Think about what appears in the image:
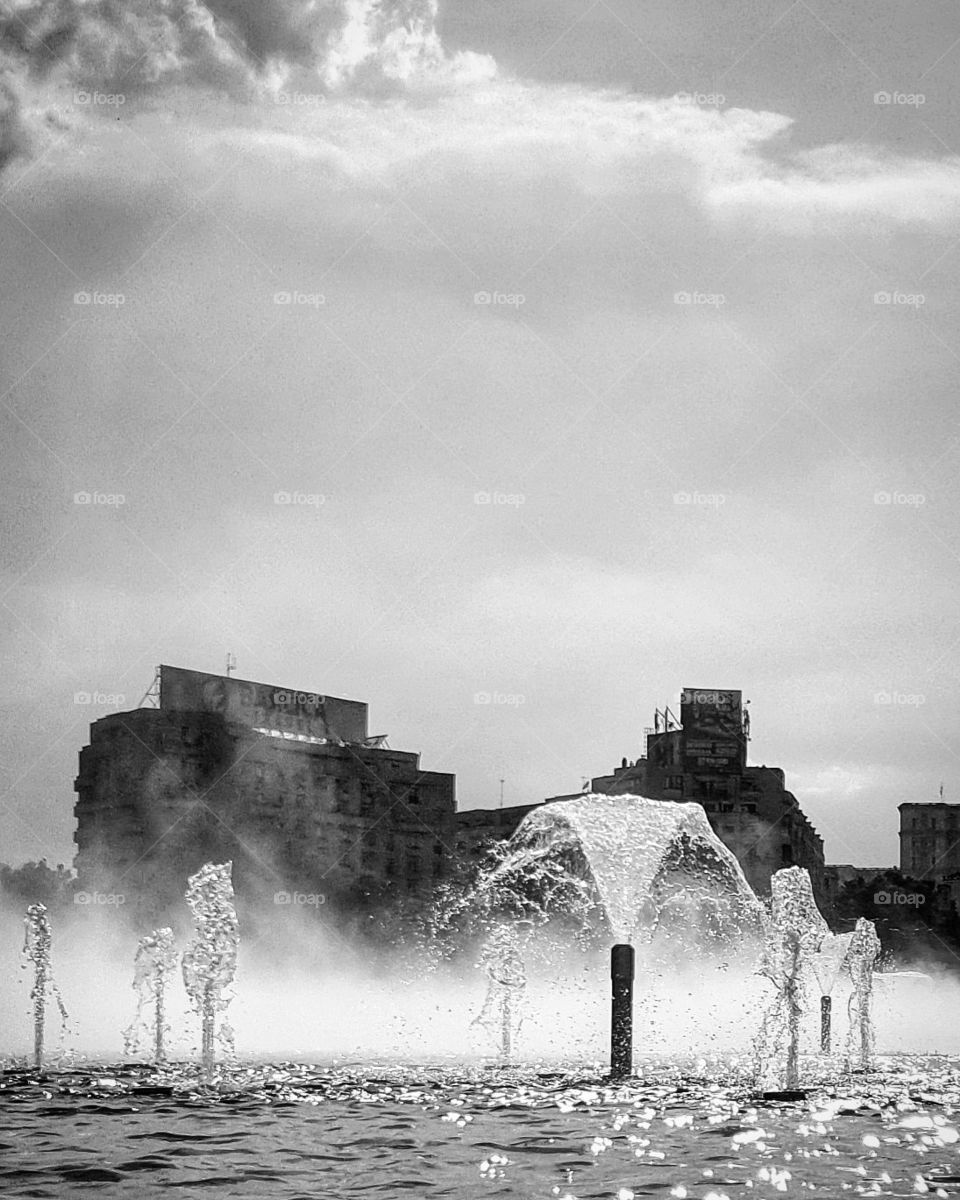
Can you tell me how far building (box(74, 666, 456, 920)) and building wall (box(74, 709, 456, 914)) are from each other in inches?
2.6

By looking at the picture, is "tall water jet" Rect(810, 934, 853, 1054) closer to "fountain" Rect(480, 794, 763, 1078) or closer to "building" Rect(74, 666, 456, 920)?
"fountain" Rect(480, 794, 763, 1078)

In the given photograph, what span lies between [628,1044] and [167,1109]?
718 centimetres

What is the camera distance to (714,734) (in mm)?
75000

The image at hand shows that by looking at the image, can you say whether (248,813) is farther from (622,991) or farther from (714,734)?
(622,991)

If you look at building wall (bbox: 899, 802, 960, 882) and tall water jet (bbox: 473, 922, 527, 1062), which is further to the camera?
building wall (bbox: 899, 802, 960, 882)

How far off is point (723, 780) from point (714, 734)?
2.37 metres

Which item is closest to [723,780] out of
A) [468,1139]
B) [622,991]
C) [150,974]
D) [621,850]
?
[150,974]

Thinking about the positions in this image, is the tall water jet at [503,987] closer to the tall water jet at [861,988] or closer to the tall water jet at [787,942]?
the tall water jet at [787,942]

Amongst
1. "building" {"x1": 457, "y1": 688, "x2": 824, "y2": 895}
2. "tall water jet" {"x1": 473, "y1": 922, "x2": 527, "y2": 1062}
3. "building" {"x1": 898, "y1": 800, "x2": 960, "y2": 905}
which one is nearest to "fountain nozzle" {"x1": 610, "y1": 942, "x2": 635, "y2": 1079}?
"tall water jet" {"x1": 473, "y1": 922, "x2": 527, "y2": 1062}

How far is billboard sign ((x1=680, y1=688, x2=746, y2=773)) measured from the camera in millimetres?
75000

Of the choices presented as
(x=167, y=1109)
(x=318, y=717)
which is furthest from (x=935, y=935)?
(x=167, y=1109)

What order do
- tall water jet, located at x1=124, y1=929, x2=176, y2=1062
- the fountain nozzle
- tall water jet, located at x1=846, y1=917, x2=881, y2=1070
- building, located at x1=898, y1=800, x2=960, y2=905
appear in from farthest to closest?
building, located at x1=898, y1=800, x2=960, y2=905 → tall water jet, located at x1=124, y1=929, x2=176, y2=1062 → tall water jet, located at x1=846, y1=917, x2=881, y2=1070 → the fountain nozzle

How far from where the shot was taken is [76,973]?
72500 mm

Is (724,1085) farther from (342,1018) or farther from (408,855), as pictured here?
(408,855)
